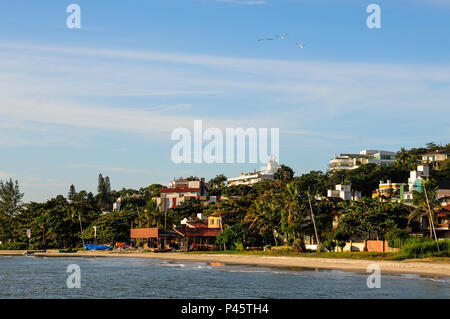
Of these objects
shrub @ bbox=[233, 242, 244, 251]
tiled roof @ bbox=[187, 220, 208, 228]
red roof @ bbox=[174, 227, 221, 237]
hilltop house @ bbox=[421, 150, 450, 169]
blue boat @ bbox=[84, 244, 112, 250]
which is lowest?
blue boat @ bbox=[84, 244, 112, 250]

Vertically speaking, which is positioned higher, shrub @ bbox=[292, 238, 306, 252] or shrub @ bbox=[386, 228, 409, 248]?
shrub @ bbox=[386, 228, 409, 248]

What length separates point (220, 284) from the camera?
166 ft

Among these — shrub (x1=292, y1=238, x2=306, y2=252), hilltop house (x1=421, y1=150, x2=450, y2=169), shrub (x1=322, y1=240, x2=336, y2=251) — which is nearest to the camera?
shrub (x1=322, y1=240, x2=336, y2=251)

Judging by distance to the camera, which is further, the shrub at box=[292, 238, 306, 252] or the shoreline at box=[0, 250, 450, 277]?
the shrub at box=[292, 238, 306, 252]

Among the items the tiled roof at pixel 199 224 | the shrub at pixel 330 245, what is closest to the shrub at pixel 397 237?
the shrub at pixel 330 245

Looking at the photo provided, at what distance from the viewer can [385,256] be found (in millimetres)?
65312

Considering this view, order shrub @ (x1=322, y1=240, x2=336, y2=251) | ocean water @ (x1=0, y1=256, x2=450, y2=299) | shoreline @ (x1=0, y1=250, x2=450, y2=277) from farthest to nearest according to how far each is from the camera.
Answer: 1. shrub @ (x1=322, y1=240, x2=336, y2=251)
2. shoreline @ (x1=0, y1=250, x2=450, y2=277)
3. ocean water @ (x1=0, y1=256, x2=450, y2=299)

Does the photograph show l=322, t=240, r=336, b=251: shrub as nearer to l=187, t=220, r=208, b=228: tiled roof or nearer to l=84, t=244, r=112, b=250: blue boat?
l=187, t=220, r=208, b=228: tiled roof

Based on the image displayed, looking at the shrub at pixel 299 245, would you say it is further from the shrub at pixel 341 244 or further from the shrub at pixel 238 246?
the shrub at pixel 238 246

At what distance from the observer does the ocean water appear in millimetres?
43562

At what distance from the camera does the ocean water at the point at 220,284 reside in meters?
43.6

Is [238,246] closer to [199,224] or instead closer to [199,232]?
[199,232]

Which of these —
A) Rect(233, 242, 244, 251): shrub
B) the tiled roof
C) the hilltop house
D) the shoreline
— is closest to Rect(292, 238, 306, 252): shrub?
the shoreline
